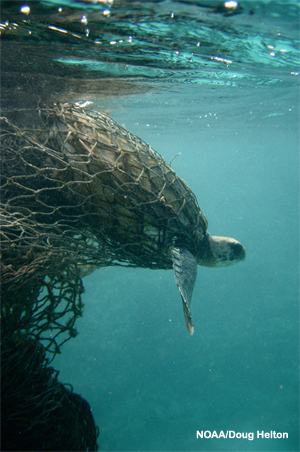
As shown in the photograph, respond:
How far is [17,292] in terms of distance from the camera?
2.84m

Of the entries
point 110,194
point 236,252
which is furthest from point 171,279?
point 110,194

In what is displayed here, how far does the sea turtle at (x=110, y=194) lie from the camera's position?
3480 mm

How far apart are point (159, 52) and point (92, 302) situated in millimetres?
15174

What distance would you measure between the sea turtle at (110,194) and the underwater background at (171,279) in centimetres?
223

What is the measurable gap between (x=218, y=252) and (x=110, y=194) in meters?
2.81

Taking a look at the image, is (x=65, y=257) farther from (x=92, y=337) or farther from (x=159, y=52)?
(x=92, y=337)

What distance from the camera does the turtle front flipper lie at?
3258 millimetres

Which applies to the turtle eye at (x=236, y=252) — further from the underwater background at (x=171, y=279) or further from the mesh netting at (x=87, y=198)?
the underwater background at (x=171, y=279)

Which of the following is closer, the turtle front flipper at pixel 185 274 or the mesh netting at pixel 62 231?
the mesh netting at pixel 62 231

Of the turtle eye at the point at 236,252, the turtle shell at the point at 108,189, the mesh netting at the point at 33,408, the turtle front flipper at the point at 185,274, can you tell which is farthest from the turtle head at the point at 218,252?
the mesh netting at the point at 33,408

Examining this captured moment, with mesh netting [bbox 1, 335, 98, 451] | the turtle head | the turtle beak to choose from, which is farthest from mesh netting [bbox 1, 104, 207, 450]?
the turtle beak

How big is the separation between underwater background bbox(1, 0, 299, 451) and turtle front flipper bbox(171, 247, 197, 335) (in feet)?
13.2

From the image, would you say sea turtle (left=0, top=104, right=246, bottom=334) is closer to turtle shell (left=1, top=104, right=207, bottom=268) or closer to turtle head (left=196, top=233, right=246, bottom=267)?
turtle shell (left=1, top=104, right=207, bottom=268)

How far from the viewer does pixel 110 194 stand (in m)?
3.56
